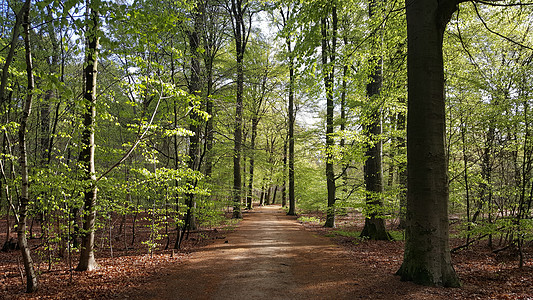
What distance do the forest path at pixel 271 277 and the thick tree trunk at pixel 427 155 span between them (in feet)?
2.23

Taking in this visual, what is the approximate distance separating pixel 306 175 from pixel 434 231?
15.4 m

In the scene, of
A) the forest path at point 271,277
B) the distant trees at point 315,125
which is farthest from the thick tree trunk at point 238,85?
the forest path at point 271,277

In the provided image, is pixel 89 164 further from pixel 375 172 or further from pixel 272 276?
pixel 375 172

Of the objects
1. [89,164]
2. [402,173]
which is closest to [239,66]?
[89,164]

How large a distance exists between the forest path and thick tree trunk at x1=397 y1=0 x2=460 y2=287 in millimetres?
679

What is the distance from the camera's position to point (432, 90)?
466 centimetres

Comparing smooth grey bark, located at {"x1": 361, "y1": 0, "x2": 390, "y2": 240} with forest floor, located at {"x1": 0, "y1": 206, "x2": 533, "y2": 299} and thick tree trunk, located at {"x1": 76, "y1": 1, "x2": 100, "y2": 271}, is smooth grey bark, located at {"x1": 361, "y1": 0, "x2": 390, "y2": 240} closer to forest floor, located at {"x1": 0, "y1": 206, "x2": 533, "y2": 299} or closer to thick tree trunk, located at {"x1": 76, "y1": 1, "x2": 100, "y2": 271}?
forest floor, located at {"x1": 0, "y1": 206, "x2": 533, "y2": 299}

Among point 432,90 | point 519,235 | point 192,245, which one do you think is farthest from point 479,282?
point 192,245

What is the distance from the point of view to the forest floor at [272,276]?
4.55m

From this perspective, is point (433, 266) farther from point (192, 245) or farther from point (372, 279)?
point (192, 245)

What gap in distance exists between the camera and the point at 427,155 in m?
4.58

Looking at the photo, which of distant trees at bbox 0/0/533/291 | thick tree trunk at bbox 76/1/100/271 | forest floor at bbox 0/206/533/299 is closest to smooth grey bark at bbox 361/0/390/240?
distant trees at bbox 0/0/533/291

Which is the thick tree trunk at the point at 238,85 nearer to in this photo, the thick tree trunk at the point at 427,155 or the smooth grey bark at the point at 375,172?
the smooth grey bark at the point at 375,172

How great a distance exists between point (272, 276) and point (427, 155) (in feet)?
12.4
